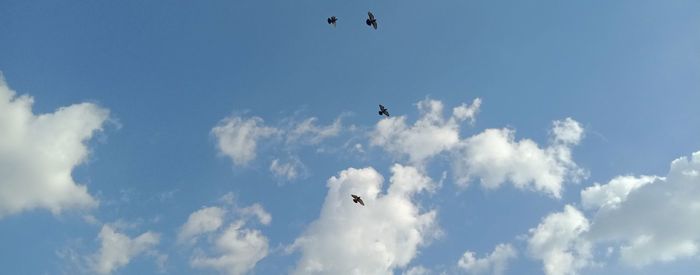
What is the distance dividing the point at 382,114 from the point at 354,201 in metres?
16.8

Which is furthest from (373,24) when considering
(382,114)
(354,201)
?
(354,201)

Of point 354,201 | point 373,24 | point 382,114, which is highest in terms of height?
point 373,24

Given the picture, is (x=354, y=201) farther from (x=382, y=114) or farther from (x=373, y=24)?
(x=373, y=24)

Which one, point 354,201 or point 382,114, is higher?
point 382,114

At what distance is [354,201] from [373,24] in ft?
106

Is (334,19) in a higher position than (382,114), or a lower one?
higher

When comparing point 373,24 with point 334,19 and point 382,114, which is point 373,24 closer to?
point 334,19

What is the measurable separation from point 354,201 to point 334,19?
33519mm

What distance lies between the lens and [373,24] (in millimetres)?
124125

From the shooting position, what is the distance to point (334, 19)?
12825 cm

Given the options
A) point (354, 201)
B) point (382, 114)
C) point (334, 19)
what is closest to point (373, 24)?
point (334, 19)

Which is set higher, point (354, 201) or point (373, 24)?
point (373, 24)

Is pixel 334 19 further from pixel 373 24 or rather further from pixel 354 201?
pixel 354 201

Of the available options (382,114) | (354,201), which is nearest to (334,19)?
(382,114)
